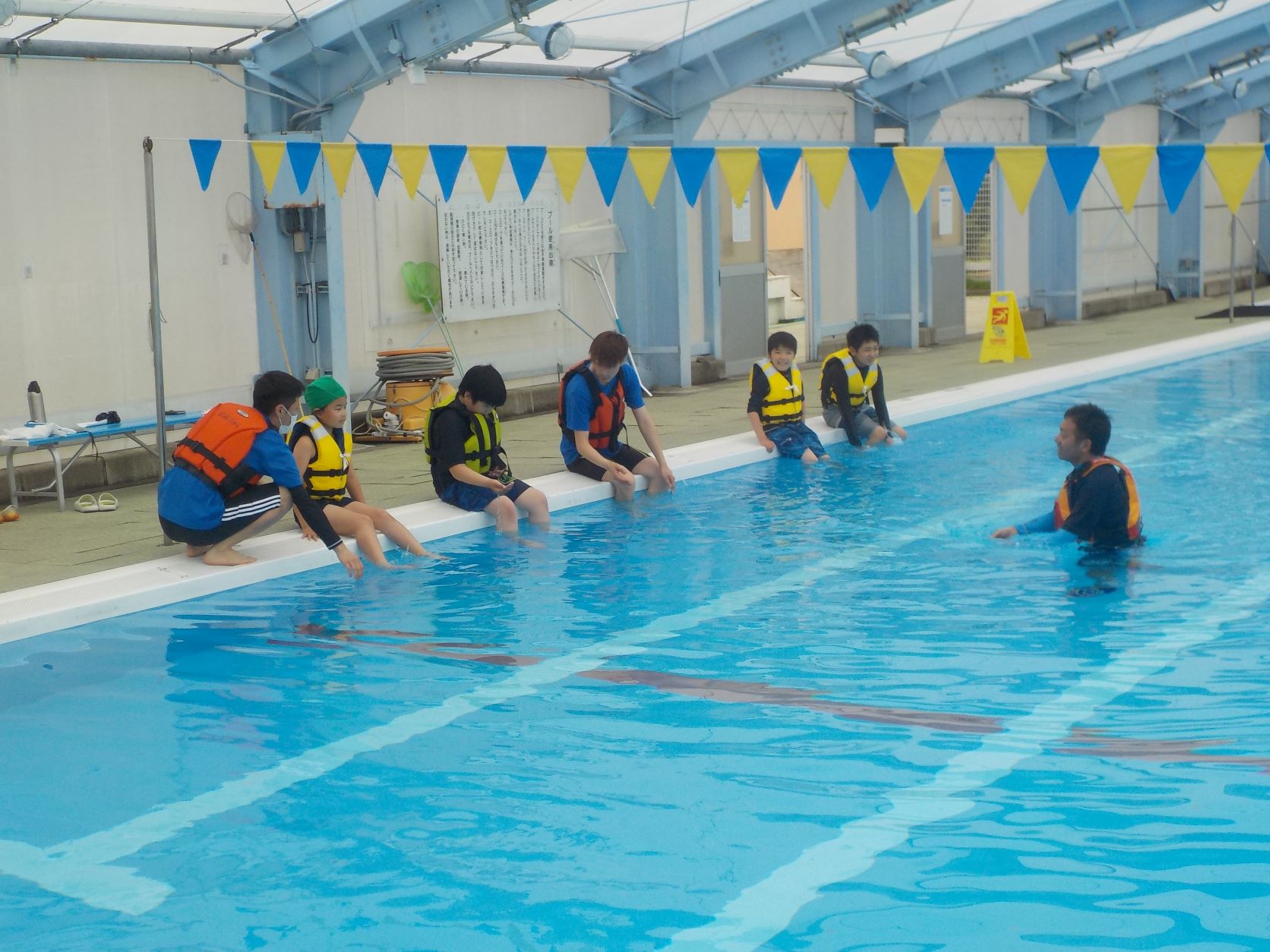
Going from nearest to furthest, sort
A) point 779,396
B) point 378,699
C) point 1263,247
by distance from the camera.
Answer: point 378,699, point 779,396, point 1263,247

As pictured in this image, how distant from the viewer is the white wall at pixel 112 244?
10.2 meters

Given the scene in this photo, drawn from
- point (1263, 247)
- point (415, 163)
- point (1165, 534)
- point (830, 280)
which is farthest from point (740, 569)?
point (1263, 247)

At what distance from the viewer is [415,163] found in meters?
9.16

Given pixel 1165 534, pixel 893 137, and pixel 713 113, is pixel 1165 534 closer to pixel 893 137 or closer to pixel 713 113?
pixel 713 113

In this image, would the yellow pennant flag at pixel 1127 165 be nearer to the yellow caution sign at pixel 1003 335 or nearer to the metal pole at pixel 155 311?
the yellow caution sign at pixel 1003 335

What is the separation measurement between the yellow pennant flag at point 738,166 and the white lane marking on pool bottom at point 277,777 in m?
3.38

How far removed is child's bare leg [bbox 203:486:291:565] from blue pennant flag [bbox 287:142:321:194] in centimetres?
219

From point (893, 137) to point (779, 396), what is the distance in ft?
28.6

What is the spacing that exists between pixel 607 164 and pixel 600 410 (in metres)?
1.70

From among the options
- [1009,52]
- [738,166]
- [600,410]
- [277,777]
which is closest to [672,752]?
[277,777]

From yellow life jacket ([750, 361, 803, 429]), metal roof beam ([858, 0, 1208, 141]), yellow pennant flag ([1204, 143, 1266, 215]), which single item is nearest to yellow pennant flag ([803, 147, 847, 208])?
yellow life jacket ([750, 361, 803, 429])

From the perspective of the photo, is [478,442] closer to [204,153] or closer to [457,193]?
[204,153]

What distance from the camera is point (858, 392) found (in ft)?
38.0

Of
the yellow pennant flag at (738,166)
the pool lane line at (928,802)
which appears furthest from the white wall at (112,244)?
the pool lane line at (928,802)
